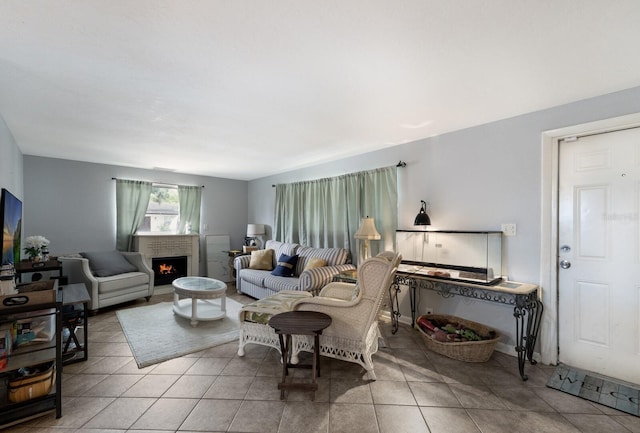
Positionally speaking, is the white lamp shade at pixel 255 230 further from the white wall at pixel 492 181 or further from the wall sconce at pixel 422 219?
the wall sconce at pixel 422 219

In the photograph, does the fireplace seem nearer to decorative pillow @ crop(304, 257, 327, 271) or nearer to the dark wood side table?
decorative pillow @ crop(304, 257, 327, 271)

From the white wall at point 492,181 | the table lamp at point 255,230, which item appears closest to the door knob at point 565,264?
the white wall at point 492,181

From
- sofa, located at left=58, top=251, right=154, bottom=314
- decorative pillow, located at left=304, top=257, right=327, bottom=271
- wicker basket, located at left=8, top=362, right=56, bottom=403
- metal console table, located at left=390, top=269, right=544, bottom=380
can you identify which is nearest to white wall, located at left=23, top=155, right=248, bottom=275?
sofa, located at left=58, top=251, right=154, bottom=314

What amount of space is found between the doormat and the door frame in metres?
0.20

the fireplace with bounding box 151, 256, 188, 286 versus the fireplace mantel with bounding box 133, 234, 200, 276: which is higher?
the fireplace mantel with bounding box 133, 234, 200, 276

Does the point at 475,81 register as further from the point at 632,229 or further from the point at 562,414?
the point at 562,414

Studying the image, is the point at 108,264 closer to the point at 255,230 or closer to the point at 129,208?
the point at 129,208

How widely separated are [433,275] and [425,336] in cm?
62

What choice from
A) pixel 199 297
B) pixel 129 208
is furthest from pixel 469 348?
pixel 129 208

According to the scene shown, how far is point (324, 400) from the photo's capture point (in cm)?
202

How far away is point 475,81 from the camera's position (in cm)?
206

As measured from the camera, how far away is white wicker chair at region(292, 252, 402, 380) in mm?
2250

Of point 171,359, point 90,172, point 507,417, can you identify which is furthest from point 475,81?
point 90,172

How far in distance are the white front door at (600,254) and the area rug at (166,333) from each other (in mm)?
3285
